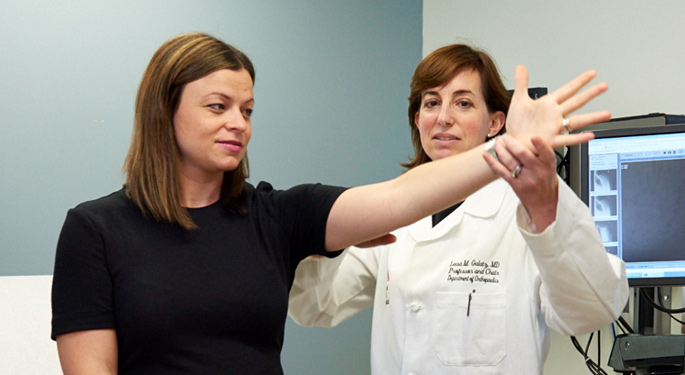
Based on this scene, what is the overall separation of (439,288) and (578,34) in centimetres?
158

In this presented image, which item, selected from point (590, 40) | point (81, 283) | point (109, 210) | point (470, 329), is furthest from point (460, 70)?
point (590, 40)

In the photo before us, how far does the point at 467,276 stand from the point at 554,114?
620 mm

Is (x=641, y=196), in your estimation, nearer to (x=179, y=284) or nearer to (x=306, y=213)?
(x=306, y=213)

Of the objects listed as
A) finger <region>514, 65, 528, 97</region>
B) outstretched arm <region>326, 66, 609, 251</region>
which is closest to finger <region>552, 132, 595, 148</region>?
outstretched arm <region>326, 66, 609, 251</region>

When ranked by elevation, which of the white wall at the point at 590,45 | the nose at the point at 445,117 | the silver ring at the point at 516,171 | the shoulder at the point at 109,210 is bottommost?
the shoulder at the point at 109,210

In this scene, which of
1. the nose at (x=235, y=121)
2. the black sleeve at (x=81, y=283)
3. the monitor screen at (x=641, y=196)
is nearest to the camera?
the black sleeve at (x=81, y=283)

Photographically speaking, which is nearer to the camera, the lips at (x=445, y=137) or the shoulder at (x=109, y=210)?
the shoulder at (x=109, y=210)

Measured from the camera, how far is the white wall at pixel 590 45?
2504 millimetres

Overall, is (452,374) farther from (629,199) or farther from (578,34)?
(578,34)

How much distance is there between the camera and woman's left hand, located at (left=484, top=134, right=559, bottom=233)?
3.55 feet

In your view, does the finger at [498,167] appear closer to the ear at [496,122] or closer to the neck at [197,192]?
the neck at [197,192]

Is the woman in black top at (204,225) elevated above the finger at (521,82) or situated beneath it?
situated beneath

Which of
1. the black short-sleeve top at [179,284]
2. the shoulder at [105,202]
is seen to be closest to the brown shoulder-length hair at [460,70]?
the black short-sleeve top at [179,284]

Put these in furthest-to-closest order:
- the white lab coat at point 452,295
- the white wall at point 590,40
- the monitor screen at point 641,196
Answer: the white wall at point 590,40 → the monitor screen at point 641,196 → the white lab coat at point 452,295
